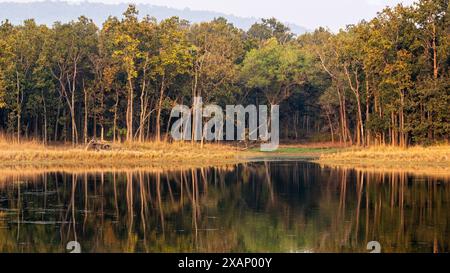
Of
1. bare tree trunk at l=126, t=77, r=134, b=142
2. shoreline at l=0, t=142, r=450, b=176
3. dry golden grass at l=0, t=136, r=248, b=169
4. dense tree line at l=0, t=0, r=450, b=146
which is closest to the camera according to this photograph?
shoreline at l=0, t=142, r=450, b=176

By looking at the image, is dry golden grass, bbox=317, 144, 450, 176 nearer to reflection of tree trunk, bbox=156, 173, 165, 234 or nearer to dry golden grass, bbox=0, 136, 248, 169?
dry golden grass, bbox=0, 136, 248, 169

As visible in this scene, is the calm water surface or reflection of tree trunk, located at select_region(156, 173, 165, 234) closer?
the calm water surface

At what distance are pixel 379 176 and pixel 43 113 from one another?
38119 mm

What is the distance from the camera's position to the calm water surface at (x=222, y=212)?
21.5 m

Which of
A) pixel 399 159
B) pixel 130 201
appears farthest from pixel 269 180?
pixel 399 159

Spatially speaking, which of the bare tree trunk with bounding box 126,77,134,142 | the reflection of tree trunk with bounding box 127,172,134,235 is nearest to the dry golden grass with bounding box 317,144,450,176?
the reflection of tree trunk with bounding box 127,172,134,235

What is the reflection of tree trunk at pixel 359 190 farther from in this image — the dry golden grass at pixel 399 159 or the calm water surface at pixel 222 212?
the dry golden grass at pixel 399 159

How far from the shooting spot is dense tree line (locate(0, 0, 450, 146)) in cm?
5912

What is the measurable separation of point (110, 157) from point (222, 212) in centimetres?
2537

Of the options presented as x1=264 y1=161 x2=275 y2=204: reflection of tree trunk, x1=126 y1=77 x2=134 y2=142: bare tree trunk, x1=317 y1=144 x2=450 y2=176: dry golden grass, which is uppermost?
x1=126 y1=77 x2=134 y2=142: bare tree trunk

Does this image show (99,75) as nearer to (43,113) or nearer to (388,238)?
(43,113)

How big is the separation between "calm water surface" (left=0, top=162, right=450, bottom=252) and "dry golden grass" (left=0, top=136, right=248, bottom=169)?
7.31 m

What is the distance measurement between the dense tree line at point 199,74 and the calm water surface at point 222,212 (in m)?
18.6
